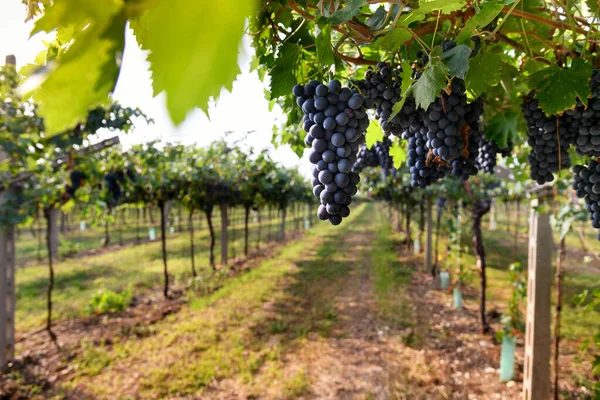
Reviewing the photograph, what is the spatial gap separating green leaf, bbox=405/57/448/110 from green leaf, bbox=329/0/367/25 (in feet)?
0.86

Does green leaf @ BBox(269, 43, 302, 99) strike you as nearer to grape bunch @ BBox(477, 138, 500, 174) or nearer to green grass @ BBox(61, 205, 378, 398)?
grape bunch @ BBox(477, 138, 500, 174)

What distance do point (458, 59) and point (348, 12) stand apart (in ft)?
1.19

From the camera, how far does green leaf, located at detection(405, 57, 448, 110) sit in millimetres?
1009

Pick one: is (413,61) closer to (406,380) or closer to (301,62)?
(301,62)

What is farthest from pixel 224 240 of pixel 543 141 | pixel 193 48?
pixel 193 48

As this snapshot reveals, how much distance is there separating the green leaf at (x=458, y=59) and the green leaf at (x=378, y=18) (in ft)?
0.68

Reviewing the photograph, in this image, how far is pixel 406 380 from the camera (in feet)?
16.5

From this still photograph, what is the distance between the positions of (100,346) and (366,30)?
6.92 m

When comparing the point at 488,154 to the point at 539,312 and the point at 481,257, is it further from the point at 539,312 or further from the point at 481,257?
the point at 481,257

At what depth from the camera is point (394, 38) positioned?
106 centimetres

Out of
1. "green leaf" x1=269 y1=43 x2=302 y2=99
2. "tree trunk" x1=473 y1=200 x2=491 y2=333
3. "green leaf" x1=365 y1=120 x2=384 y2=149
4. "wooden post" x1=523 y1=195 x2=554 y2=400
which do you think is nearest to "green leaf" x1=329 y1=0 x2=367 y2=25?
"green leaf" x1=269 y1=43 x2=302 y2=99

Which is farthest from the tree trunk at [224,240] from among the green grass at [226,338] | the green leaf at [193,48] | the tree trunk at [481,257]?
the green leaf at [193,48]

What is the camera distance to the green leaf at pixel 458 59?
103 cm

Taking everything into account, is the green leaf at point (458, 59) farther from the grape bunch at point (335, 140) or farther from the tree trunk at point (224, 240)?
the tree trunk at point (224, 240)
